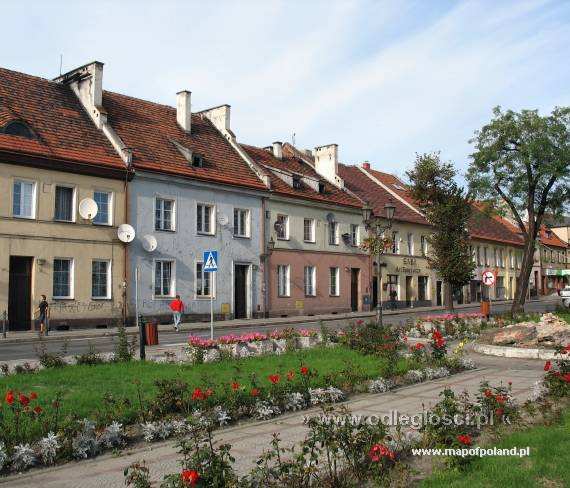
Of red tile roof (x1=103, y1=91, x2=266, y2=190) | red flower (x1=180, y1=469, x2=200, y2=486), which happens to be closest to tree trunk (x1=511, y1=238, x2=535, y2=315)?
red tile roof (x1=103, y1=91, x2=266, y2=190)

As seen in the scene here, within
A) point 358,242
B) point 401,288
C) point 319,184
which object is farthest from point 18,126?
point 401,288

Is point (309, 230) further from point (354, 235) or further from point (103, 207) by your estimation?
point (103, 207)

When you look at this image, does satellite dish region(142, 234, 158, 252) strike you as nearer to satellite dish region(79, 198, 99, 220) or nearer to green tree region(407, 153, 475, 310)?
satellite dish region(79, 198, 99, 220)

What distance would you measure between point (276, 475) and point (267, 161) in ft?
120

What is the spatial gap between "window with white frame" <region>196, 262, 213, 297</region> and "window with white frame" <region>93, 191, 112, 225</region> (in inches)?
223

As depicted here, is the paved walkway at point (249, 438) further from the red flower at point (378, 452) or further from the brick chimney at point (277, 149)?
the brick chimney at point (277, 149)

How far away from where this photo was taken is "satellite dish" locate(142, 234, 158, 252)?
29250mm

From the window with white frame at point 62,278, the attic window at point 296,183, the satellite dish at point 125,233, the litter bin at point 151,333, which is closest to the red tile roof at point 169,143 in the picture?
the satellite dish at point 125,233

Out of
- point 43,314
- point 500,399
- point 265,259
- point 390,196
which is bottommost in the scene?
point 500,399

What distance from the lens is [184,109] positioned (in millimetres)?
35906

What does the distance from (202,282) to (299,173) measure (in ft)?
40.7

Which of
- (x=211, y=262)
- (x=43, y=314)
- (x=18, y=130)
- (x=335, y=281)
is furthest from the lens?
(x=335, y=281)

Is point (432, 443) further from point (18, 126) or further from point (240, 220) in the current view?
point (240, 220)

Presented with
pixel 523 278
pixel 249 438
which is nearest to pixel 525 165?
pixel 523 278
